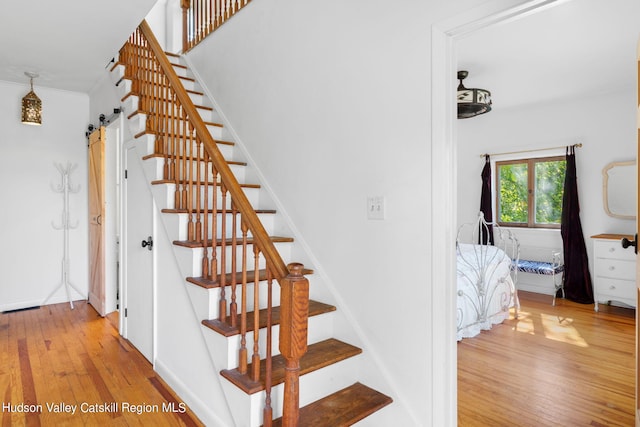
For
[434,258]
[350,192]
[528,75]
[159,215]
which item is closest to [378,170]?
[350,192]

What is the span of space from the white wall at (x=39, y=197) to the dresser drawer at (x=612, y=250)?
254 inches

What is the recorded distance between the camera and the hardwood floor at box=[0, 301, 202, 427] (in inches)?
85.1

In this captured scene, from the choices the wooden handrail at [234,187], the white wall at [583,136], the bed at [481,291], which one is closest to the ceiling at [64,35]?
the wooden handrail at [234,187]

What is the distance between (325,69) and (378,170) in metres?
0.84

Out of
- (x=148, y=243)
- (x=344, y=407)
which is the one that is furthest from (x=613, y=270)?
(x=148, y=243)

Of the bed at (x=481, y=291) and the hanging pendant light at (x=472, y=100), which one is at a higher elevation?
the hanging pendant light at (x=472, y=100)

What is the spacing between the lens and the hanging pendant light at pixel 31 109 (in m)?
3.99

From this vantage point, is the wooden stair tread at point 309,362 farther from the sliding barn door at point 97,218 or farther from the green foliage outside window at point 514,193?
the green foliage outside window at point 514,193

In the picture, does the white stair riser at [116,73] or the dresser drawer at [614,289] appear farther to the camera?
the dresser drawer at [614,289]

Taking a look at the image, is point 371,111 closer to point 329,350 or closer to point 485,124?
point 329,350

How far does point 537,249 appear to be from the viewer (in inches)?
211

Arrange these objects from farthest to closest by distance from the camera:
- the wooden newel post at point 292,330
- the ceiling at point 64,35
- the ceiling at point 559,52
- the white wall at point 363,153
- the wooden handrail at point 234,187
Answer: the ceiling at point 559,52, the ceiling at point 64,35, the white wall at point 363,153, the wooden handrail at point 234,187, the wooden newel post at point 292,330

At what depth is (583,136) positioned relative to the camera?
190 inches

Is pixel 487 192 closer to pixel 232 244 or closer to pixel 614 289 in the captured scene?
pixel 614 289
